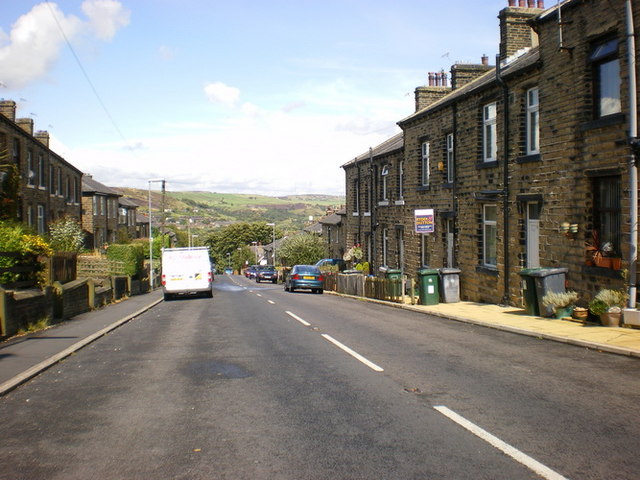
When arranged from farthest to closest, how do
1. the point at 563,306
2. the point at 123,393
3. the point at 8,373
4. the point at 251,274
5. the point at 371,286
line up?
the point at 251,274 → the point at 371,286 → the point at 563,306 → the point at 8,373 → the point at 123,393

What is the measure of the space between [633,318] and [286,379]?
756cm

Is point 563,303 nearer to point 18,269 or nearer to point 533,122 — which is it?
point 533,122

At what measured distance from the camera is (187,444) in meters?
5.52

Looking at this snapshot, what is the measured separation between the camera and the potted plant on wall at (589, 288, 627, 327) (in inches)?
475

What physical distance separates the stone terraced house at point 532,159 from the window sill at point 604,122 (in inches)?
1.2

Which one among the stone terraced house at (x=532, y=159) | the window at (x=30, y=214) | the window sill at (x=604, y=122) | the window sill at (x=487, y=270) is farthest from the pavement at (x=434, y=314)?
the window at (x=30, y=214)

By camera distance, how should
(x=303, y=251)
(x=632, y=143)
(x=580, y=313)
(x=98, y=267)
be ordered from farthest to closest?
(x=303, y=251), (x=98, y=267), (x=580, y=313), (x=632, y=143)

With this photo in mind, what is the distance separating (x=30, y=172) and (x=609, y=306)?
103ft

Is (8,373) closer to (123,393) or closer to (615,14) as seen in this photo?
(123,393)

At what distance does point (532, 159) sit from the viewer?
16.6 meters

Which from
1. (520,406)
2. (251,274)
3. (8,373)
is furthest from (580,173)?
(251,274)

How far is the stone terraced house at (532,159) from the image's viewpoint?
13266 millimetres

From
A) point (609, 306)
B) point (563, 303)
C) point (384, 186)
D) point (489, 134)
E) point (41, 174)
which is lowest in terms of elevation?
point (563, 303)

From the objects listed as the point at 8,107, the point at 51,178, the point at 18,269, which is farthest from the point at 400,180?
the point at 8,107
